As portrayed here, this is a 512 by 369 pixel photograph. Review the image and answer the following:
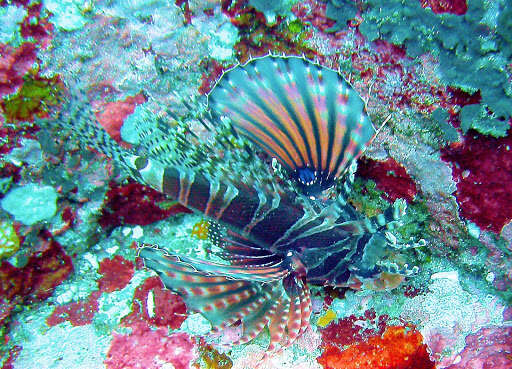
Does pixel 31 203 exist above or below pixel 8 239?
above

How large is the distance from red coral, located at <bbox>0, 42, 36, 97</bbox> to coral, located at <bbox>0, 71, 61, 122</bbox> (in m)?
0.04

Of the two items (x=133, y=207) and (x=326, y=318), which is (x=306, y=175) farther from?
(x=133, y=207)

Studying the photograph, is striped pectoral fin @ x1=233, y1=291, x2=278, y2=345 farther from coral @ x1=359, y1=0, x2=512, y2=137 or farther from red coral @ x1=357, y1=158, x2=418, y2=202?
coral @ x1=359, y1=0, x2=512, y2=137

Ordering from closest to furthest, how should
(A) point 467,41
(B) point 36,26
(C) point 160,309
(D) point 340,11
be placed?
(A) point 467,41 < (D) point 340,11 < (B) point 36,26 < (C) point 160,309

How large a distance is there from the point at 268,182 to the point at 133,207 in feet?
5.24

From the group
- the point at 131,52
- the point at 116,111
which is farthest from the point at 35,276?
the point at 131,52

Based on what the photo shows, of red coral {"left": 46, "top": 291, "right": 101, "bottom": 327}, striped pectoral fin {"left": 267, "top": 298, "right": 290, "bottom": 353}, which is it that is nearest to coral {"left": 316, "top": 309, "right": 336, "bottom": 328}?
striped pectoral fin {"left": 267, "top": 298, "right": 290, "bottom": 353}

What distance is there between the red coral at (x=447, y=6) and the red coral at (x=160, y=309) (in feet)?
9.82

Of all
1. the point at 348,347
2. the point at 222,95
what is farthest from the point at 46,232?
the point at 348,347

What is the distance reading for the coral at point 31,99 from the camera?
276 cm

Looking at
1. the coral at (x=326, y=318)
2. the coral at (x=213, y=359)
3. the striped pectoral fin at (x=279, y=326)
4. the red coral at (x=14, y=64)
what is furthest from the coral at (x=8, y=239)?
the coral at (x=326, y=318)

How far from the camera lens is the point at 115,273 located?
11.3 feet

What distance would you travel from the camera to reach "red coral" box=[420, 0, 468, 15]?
2.21 meters

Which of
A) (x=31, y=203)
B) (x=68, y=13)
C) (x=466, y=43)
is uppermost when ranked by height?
(x=68, y=13)
